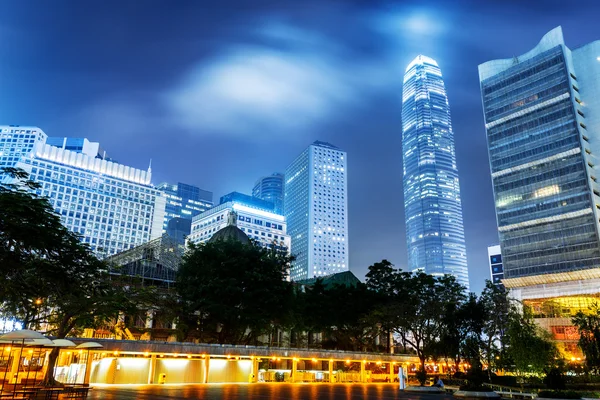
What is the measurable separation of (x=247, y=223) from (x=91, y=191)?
5059cm

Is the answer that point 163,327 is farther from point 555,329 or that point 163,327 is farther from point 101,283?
point 555,329

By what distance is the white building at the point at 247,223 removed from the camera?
525ft

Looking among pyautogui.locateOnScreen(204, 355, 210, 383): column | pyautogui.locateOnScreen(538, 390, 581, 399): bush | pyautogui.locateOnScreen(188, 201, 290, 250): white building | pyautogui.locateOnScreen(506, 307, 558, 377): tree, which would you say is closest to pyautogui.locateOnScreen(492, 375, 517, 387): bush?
pyautogui.locateOnScreen(506, 307, 558, 377): tree

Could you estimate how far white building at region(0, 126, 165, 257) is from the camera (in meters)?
138

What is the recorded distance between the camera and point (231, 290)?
5150cm

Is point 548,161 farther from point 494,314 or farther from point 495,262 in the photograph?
point 495,262

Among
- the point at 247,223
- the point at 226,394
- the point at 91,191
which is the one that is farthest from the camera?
the point at 247,223

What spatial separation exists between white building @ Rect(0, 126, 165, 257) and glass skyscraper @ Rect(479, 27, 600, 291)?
4188 inches

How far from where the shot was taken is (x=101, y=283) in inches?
1226

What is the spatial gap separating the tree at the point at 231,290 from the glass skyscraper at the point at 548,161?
65.3m


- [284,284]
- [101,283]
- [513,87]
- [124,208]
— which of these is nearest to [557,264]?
[513,87]

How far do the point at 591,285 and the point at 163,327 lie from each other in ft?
257

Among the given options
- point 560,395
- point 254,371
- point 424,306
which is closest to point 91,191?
point 254,371

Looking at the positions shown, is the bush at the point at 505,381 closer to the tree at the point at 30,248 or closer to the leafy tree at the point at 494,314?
the leafy tree at the point at 494,314
